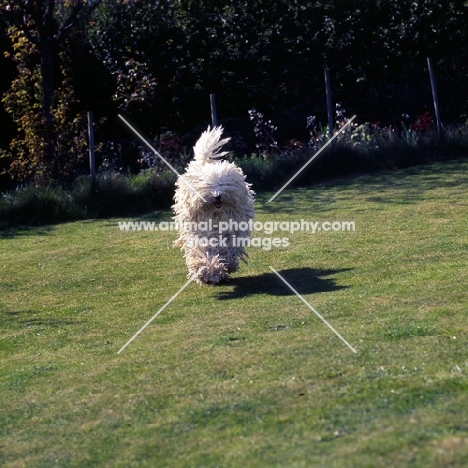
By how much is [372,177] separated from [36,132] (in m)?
6.12

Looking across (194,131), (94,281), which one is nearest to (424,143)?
(194,131)

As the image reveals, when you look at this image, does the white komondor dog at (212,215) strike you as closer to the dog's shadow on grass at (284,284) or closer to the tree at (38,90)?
the dog's shadow on grass at (284,284)

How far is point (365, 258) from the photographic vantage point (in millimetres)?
11430

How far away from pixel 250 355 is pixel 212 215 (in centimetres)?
327

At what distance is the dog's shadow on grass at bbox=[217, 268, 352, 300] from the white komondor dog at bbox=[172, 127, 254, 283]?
0.94 feet

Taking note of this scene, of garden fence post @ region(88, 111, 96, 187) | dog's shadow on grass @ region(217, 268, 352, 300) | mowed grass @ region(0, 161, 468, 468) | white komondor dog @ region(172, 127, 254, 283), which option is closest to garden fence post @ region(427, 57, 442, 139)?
mowed grass @ region(0, 161, 468, 468)

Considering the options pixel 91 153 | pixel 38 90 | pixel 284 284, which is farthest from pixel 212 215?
pixel 38 90

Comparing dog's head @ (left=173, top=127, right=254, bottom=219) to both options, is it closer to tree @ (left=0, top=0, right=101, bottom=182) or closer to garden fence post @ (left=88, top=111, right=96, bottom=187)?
garden fence post @ (left=88, top=111, right=96, bottom=187)

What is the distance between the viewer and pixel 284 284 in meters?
10.6

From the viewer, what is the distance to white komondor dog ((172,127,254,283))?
10.4m

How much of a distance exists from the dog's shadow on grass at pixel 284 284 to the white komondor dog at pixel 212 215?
0.29 meters

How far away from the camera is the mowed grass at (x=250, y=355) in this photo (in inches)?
225

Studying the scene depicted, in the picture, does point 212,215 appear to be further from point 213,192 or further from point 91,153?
point 91,153

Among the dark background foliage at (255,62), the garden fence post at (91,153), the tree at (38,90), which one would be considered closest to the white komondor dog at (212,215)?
the garden fence post at (91,153)
